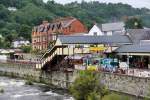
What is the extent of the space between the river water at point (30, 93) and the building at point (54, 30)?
4828 cm

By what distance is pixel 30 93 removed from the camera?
54.4 meters

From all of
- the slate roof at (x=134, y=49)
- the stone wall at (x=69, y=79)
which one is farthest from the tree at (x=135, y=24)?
the slate roof at (x=134, y=49)

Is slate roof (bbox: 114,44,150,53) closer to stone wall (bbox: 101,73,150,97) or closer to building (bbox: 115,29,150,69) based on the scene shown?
building (bbox: 115,29,150,69)

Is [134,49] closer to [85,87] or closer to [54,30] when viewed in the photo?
[85,87]

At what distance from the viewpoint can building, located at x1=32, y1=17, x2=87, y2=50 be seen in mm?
113669

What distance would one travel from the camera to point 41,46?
12025 centimetres

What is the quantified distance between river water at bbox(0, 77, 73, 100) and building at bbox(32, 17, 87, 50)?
4828 cm

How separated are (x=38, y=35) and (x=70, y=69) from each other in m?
64.9

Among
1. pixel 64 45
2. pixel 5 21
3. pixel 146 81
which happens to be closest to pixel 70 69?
pixel 64 45

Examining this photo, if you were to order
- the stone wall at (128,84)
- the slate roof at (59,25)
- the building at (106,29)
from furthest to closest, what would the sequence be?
the slate roof at (59,25), the building at (106,29), the stone wall at (128,84)

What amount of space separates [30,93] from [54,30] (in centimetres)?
6159

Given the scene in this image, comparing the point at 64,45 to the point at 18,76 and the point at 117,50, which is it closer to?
the point at 117,50

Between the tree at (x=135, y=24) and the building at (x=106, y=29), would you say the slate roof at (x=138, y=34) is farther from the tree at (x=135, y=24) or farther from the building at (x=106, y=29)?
the tree at (x=135, y=24)

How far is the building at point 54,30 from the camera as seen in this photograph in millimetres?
113669
